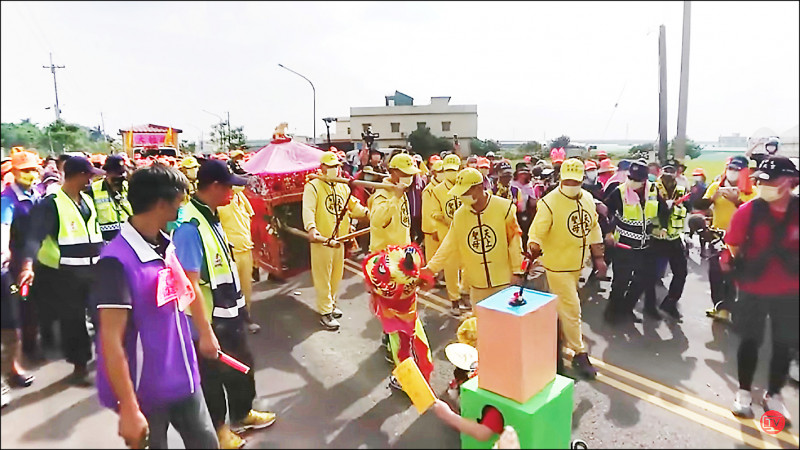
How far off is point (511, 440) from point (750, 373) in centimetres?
91

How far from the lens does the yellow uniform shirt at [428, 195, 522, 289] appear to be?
9.69ft

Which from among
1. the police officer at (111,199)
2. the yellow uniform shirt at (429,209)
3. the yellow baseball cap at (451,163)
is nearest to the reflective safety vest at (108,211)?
the police officer at (111,199)

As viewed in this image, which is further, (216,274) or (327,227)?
(327,227)

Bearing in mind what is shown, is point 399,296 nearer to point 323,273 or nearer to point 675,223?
point 323,273

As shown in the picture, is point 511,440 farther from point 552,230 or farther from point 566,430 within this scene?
point 552,230

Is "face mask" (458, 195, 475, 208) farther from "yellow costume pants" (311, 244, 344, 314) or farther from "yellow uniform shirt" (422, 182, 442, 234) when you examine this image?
"yellow uniform shirt" (422, 182, 442, 234)

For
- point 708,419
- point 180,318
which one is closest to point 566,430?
point 708,419

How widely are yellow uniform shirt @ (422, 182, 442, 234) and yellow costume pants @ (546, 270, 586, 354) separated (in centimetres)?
170

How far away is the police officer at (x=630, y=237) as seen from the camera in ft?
11.7

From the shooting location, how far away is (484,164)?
4.96 meters

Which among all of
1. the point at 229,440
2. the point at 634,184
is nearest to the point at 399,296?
the point at 229,440

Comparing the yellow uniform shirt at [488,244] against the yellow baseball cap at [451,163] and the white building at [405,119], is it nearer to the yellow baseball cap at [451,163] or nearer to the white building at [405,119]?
the white building at [405,119]

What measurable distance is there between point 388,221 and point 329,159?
0.58m

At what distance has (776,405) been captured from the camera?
161 cm
